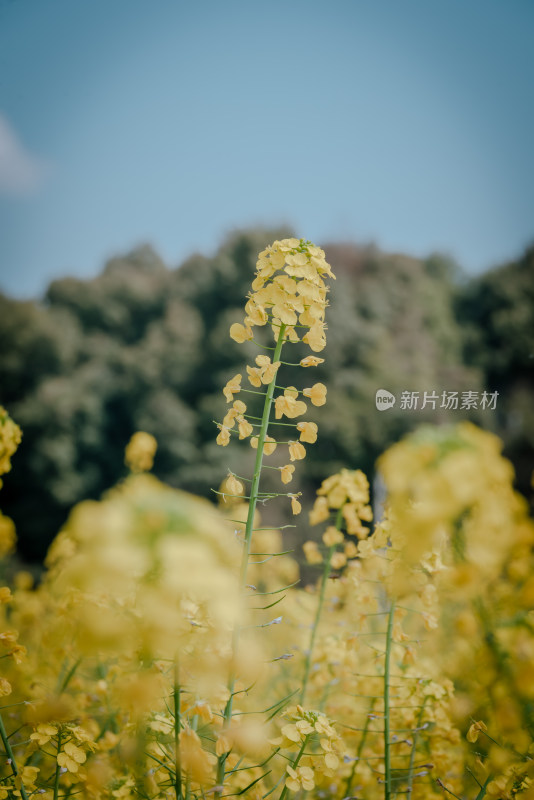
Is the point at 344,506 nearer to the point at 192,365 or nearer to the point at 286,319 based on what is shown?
the point at 286,319

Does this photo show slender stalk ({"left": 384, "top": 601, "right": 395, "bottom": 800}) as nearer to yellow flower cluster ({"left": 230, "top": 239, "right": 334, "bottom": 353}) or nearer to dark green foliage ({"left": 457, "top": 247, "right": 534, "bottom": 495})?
yellow flower cluster ({"left": 230, "top": 239, "right": 334, "bottom": 353})

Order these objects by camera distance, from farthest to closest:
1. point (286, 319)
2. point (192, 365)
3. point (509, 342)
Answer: point (509, 342) < point (192, 365) < point (286, 319)

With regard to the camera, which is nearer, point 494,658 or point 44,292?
point 494,658

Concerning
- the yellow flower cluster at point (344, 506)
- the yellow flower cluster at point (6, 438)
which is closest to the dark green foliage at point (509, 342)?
the yellow flower cluster at point (344, 506)

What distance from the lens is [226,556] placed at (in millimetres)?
875

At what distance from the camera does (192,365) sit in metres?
11.6

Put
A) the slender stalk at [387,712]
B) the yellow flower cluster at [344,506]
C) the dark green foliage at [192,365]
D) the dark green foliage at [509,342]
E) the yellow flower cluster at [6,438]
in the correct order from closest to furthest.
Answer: the slender stalk at [387,712] → the yellow flower cluster at [6,438] → the yellow flower cluster at [344,506] → the dark green foliage at [509,342] → the dark green foliage at [192,365]

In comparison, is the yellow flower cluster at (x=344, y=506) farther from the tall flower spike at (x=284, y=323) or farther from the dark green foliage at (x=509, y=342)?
the dark green foliage at (x=509, y=342)

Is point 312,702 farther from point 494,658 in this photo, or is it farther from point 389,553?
point 494,658

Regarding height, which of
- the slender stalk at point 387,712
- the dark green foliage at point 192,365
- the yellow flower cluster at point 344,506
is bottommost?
the slender stalk at point 387,712

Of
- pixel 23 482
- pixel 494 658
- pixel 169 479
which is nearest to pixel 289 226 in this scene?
pixel 169 479

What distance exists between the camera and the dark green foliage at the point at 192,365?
409 inches

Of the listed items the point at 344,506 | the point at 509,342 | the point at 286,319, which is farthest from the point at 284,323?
the point at 509,342

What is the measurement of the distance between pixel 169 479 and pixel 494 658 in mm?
10230
